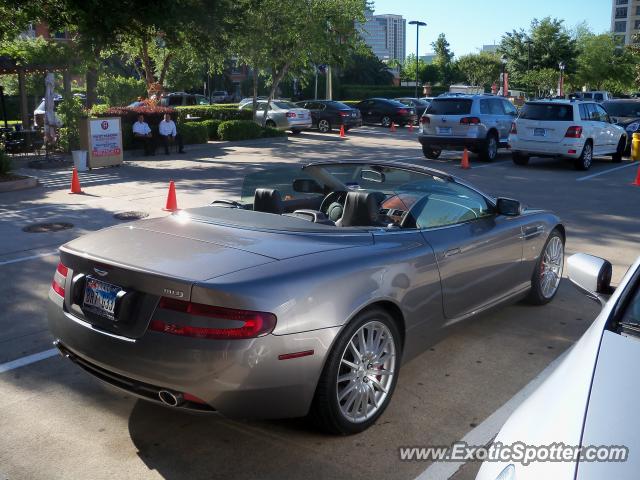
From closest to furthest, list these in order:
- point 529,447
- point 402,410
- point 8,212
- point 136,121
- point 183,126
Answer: point 529,447 → point 402,410 → point 8,212 → point 136,121 → point 183,126

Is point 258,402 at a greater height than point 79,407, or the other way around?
point 258,402

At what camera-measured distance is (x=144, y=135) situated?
20.1 m

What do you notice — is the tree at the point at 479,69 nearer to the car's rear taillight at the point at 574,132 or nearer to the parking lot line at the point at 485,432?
the car's rear taillight at the point at 574,132

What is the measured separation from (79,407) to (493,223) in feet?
10.6

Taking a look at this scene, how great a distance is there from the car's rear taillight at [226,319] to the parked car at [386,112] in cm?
3170

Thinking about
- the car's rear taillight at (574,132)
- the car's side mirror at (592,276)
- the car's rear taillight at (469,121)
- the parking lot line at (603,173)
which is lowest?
the parking lot line at (603,173)

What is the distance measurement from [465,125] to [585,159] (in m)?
3.27

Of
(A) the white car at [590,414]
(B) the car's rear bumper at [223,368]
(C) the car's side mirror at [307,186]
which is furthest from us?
(C) the car's side mirror at [307,186]

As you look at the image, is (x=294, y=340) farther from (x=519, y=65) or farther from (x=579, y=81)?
(x=579, y=81)

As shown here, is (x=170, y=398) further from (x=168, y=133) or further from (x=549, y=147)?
(x=168, y=133)

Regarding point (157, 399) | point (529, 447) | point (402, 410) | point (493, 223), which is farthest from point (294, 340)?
point (493, 223)

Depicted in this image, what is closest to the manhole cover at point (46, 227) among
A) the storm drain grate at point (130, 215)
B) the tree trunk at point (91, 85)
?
the storm drain grate at point (130, 215)

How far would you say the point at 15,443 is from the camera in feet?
12.3

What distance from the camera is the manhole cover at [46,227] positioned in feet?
31.7
